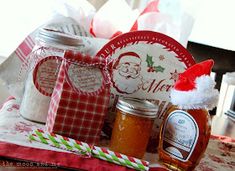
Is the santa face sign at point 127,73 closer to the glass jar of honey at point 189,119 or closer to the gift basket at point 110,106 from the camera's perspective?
the gift basket at point 110,106

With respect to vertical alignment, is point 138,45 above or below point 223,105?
above

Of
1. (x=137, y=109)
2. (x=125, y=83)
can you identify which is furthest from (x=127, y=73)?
(x=137, y=109)

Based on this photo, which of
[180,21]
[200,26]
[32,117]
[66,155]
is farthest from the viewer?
[200,26]

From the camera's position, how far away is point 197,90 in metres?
0.61

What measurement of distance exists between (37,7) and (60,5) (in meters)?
0.49

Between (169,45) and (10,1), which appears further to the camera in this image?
(10,1)

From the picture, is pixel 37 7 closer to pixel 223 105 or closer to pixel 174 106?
pixel 174 106

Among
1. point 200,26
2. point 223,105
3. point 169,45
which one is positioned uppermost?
point 200,26

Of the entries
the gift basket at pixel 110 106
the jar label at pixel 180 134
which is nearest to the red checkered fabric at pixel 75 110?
the gift basket at pixel 110 106

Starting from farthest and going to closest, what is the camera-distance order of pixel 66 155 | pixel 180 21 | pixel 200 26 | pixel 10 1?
pixel 200 26 → pixel 10 1 → pixel 180 21 → pixel 66 155

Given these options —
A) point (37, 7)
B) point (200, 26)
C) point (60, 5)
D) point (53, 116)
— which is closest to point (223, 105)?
point (200, 26)

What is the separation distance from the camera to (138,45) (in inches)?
28.8

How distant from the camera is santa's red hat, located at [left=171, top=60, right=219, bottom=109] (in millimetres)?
605

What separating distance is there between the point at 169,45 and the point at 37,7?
29.6 inches
